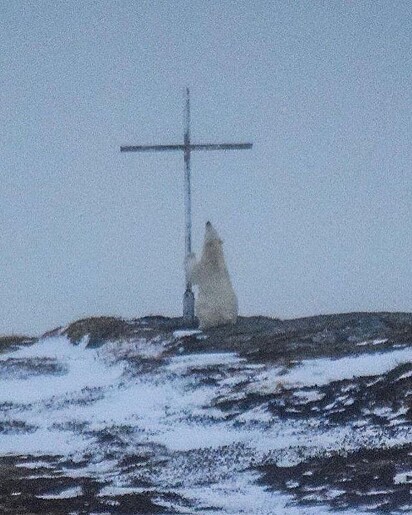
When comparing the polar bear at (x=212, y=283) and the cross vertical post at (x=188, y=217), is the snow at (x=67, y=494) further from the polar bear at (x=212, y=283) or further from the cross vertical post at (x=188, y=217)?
the cross vertical post at (x=188, y=217)

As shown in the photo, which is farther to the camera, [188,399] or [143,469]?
[188,399]

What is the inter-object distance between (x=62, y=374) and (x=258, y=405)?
14.4 meters

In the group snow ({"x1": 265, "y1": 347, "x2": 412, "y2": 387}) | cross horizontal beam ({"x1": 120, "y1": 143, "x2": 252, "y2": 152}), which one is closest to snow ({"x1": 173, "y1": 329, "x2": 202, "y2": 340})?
cross horizontal beam ({"x1": 120, "y1": 143, "x2": 252, "y2": 152})

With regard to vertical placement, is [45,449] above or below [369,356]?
below

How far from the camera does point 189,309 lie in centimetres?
3991

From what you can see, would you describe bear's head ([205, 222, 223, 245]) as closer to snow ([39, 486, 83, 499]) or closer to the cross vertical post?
the cross vertical post

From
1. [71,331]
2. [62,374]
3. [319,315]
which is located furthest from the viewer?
[71,331]

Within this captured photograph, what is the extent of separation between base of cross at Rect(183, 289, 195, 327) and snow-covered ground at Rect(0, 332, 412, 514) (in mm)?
2454

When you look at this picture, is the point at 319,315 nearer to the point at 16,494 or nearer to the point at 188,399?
the point at 188,399

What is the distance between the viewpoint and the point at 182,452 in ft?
67.7

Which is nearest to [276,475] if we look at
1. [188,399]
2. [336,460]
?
[336,460]

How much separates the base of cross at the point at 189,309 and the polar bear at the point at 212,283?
147 cm

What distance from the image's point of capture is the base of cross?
39531 millimetres

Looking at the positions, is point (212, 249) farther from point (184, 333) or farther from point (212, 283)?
point (184, 333)
